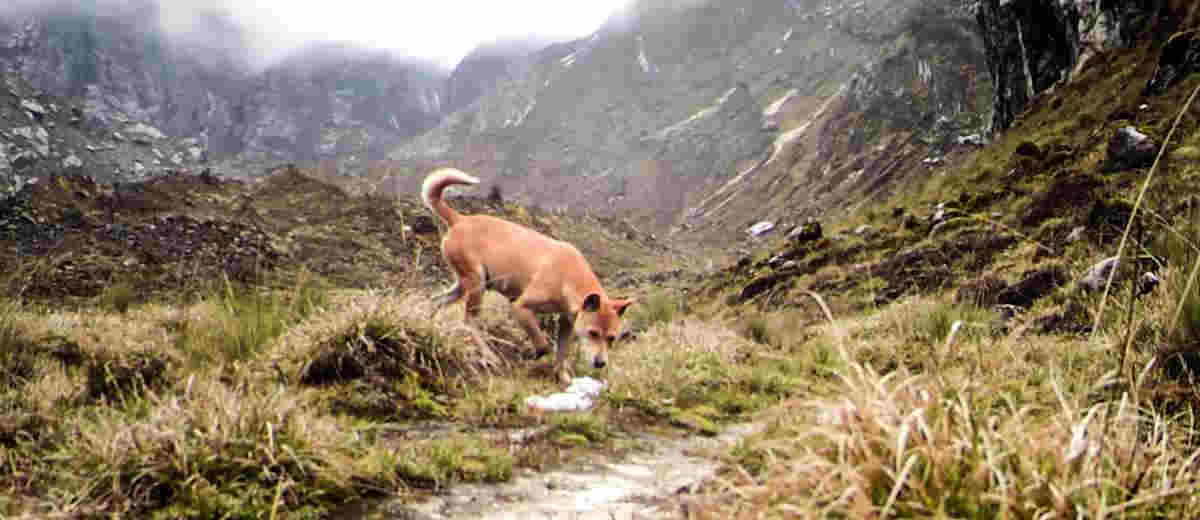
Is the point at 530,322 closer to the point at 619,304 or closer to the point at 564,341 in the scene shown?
the point at 564,341

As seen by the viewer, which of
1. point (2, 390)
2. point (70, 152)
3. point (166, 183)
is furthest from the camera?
point (70, 152)

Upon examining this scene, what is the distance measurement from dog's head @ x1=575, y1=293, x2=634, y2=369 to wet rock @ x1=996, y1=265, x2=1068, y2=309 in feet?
21.8

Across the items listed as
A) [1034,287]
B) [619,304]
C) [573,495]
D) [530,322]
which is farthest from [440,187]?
[1034,287]

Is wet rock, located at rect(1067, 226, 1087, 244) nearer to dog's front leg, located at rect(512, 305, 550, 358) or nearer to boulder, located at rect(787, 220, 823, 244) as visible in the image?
dog's front leg, located at rect(512, 305, 550, 358)

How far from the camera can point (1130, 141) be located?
1503cm

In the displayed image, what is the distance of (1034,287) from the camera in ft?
38.2

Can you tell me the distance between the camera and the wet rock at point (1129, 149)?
14.7 metres

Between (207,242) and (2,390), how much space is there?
30.8 metres

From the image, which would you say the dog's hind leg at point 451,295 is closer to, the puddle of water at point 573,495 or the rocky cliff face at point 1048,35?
the puddle of water at point 573,495

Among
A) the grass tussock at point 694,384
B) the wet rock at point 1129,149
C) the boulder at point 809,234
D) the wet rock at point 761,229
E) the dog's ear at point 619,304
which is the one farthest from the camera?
the wet rock at point 761,229

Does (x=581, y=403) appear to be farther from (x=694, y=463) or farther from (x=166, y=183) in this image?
(x=166, y=183)

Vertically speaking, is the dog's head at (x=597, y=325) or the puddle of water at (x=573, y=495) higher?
the puddle of water at (x=573, y=495)

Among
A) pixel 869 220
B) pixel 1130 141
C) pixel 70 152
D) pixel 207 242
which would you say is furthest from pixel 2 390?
pixel 70 152

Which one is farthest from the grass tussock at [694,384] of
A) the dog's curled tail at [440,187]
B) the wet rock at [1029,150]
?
the wet rock at [1029,150]
